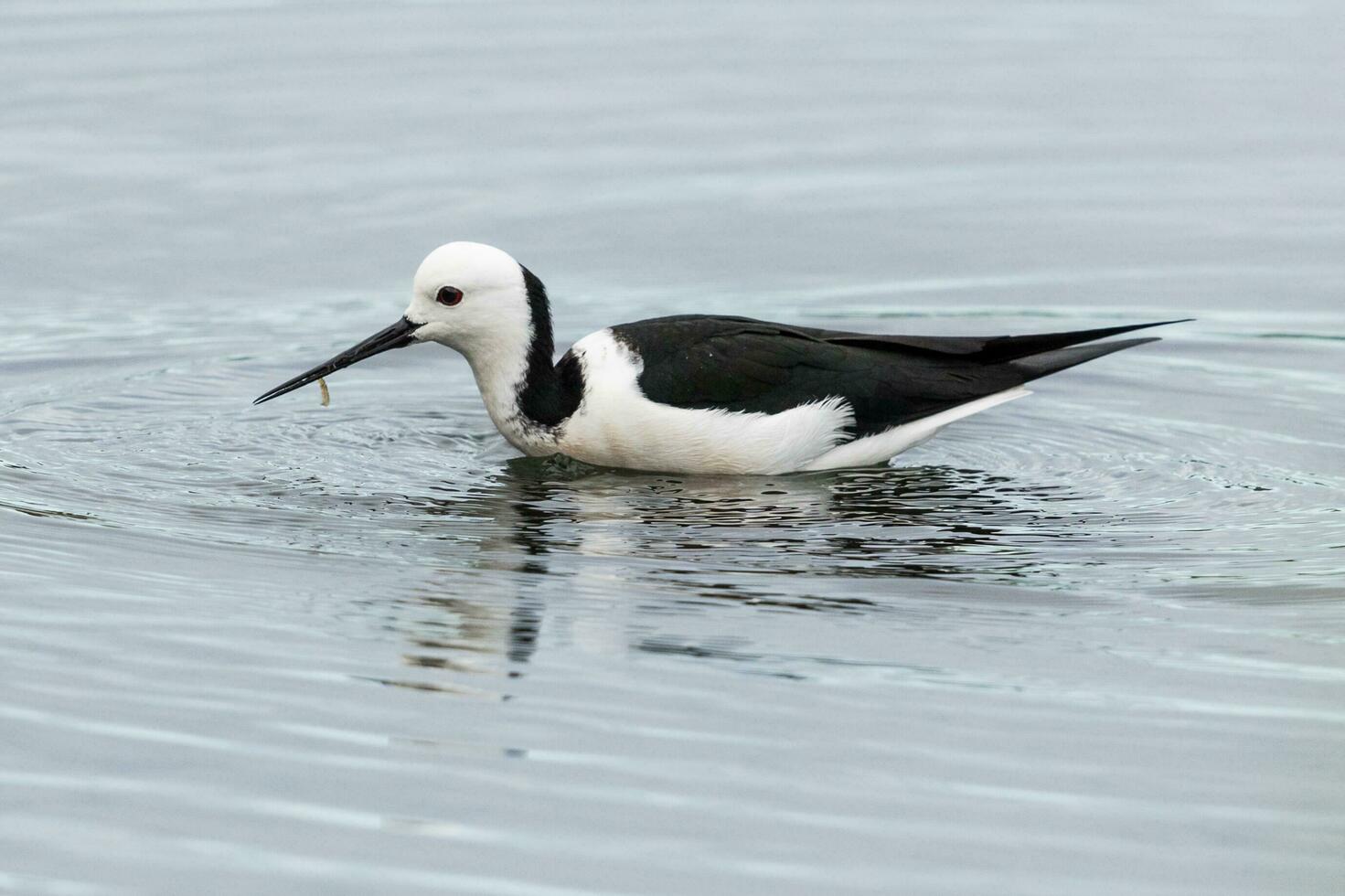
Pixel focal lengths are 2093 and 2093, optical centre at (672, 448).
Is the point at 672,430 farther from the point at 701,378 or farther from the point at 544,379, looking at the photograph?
the point at 544,379

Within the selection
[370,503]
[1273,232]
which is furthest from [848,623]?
[1273,232]

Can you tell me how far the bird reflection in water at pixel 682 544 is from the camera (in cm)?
685

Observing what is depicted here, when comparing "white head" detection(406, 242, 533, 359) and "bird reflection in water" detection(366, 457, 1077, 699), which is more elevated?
"white head" detection(406, 242, 533, 359)

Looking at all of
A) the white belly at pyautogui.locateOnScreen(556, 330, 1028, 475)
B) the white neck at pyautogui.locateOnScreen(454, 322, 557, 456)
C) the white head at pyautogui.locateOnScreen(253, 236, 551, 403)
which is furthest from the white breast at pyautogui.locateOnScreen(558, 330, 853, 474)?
the white head at pyautogui.locateOnScreen(253, 236, 551, 403)

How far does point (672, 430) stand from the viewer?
903 cm

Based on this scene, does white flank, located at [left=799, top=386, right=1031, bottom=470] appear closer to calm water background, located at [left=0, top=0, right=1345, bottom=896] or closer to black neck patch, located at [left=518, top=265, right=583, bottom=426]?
calm water background, located at [left=0, top=0, right=1345, bottom=896]

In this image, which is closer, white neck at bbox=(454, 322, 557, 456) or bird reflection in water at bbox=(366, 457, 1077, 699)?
bird reflection in water at bbox=(366, 457, 1077, 699)

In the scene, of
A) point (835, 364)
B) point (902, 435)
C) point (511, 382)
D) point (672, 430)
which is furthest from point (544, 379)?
point (902, 435)

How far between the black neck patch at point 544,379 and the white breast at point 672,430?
58 millimetres

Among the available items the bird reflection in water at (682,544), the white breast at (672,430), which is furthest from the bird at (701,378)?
the bird reflection in water at (682,544)

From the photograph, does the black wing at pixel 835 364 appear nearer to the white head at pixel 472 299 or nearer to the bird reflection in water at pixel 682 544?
the bird reflection in water at pixel 682 544

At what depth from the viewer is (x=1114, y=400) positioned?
10.3 metres

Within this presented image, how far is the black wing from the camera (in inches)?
356

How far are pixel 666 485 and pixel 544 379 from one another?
0.75 m
